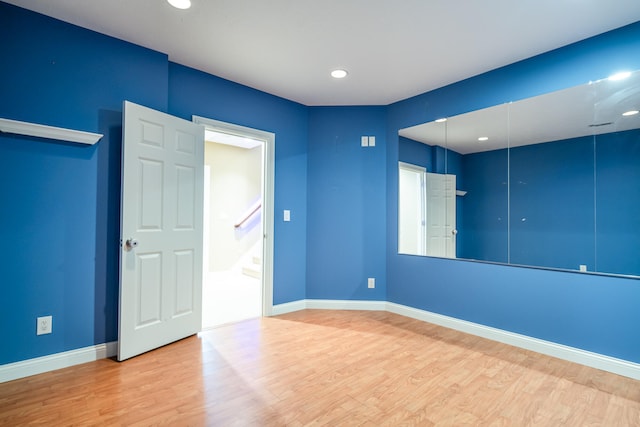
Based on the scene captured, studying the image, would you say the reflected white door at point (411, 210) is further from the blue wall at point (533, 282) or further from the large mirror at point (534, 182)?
the blue wall at point (533, 282)

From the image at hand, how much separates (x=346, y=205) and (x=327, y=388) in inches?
89.4

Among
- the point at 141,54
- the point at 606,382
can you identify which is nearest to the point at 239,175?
the point at 141,54

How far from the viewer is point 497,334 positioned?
2830 mm

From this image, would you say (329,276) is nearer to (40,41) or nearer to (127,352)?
(127,352)

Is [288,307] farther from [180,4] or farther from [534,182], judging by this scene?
[180,4]

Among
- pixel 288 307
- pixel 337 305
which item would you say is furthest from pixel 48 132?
pixel 337 305

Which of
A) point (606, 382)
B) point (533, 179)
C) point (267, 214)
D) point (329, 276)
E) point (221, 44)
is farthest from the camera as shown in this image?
point (329, 276)

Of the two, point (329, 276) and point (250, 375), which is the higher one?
point (329, 276)

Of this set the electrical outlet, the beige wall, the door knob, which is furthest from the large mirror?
the beige wall

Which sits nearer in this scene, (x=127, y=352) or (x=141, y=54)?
(x=127, y=352)

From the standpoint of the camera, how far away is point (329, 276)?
3.86 meters

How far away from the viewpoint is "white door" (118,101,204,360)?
2.39 metres

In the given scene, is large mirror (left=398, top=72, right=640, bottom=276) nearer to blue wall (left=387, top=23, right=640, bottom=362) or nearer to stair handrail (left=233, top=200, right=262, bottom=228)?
blue wall (left=387, top=23, right=640, bottom=362)

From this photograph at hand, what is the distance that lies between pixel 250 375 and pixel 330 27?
266 centimetres
